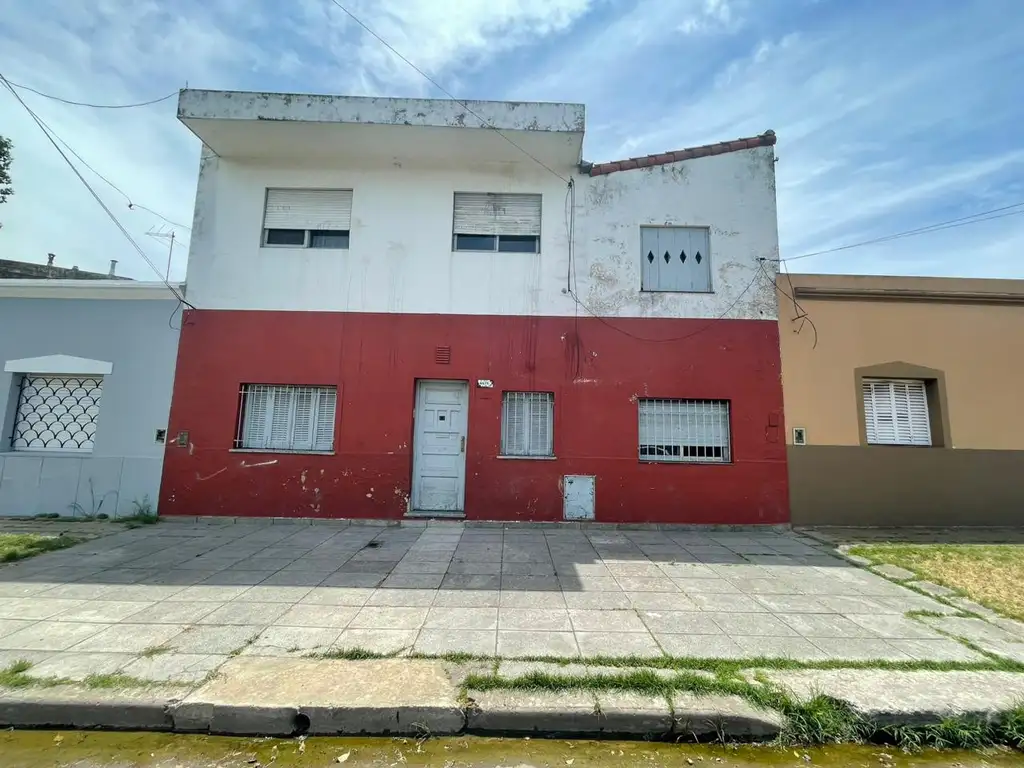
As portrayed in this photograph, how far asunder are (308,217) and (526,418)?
532 cm

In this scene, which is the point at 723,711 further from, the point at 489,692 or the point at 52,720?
the point at 52,720

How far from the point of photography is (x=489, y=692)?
3049 mm

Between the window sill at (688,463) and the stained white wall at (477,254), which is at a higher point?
the stained white wall at (477,254)

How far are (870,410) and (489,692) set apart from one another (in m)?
8.40

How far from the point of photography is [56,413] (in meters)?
8.16

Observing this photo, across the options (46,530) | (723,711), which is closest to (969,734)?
(723,711)

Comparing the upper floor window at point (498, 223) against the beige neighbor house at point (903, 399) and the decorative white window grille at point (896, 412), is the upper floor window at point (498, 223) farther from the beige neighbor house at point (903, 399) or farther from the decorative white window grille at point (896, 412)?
the decorative white window grille at point (896, 412)

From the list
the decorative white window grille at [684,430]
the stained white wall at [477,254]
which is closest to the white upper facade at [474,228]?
the stained white wall at [477,254]

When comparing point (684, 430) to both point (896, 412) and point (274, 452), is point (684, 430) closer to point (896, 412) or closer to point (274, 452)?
point (896, 412)

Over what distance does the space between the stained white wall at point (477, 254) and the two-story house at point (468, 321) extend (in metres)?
0.04

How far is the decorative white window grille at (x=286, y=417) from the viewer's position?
8.11 meters

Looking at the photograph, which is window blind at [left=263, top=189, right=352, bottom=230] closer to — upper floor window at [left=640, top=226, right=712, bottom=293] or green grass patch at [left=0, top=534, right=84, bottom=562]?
upper floor window at [left=640, top=226, right=712, bottom=293]

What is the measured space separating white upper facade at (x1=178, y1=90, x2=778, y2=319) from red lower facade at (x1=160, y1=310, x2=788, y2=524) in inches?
15.2

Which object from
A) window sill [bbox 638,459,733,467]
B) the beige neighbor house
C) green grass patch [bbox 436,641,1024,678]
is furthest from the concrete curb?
the beige neighbor house
